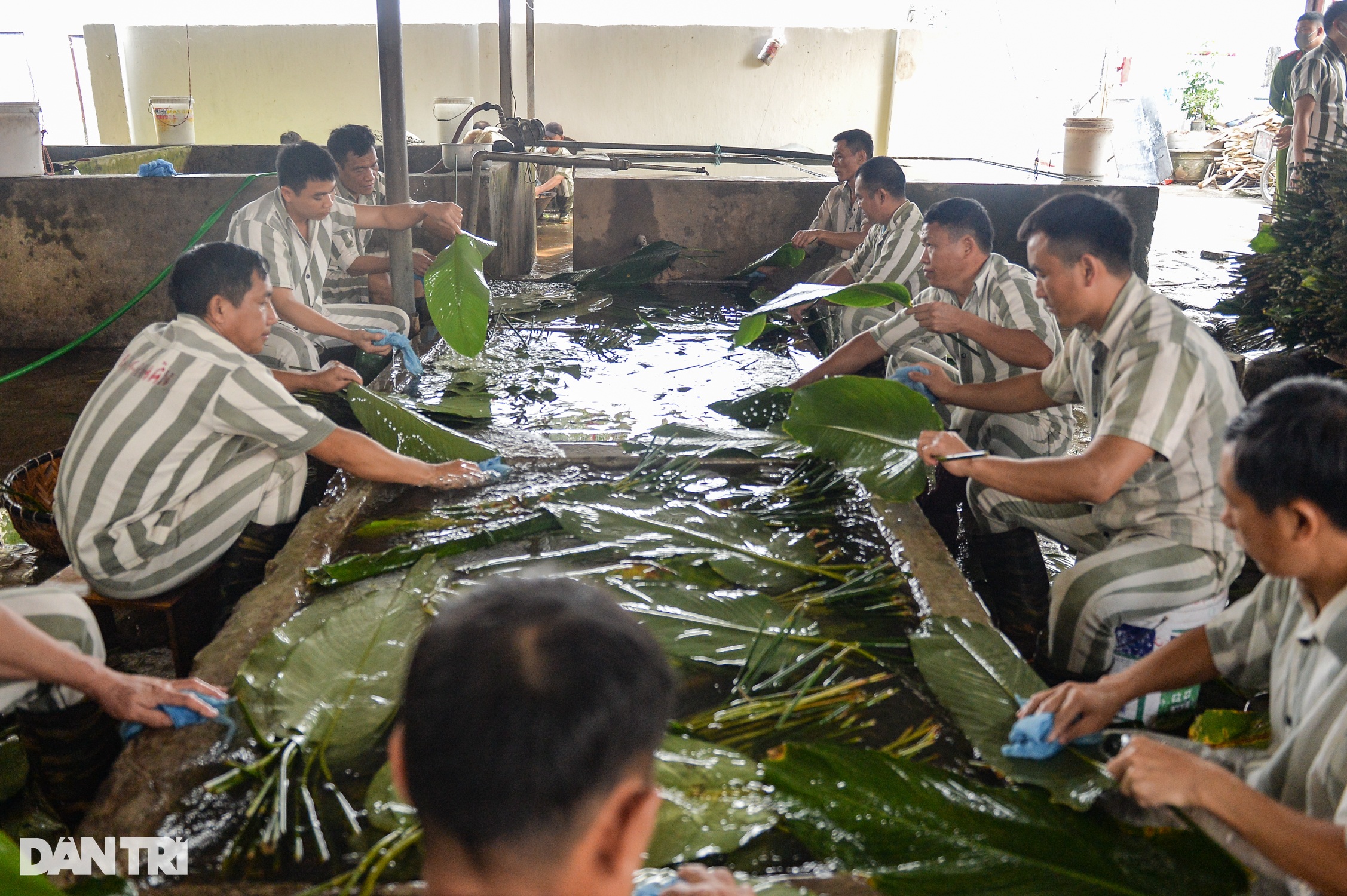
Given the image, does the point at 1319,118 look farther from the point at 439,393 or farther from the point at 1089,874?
the point at 1089,874

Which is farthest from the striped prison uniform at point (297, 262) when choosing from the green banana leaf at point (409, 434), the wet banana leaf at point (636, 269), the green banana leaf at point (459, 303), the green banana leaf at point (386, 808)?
the green banana leaf at point (386, 808)

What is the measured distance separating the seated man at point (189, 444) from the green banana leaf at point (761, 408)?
1.69 meters

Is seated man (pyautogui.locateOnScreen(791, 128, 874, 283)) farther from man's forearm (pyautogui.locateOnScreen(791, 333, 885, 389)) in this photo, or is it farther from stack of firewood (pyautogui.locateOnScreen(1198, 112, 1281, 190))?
stack of firewood (pyautogui.locateOnScreen(1198, 112, 1281, 190))

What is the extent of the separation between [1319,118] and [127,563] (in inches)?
315

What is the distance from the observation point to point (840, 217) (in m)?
6.95

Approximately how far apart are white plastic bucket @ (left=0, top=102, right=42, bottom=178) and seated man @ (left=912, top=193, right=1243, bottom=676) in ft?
21.9

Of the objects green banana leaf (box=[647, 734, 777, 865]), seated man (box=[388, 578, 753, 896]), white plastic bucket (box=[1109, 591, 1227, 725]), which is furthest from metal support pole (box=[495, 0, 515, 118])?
seated man (box=[388, 578, 753, 896])

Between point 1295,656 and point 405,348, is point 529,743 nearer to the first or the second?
point 1295,656

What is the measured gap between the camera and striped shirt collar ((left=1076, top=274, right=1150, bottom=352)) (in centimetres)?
279

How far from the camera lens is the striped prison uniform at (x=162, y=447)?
9.13ft

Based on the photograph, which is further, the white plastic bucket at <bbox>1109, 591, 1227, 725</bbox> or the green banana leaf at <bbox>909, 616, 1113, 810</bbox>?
the white plastic bucket at <bbox>1109, 591, 1227, 725</bbox>

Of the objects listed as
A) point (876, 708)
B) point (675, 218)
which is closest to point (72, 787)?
point (876, 708)

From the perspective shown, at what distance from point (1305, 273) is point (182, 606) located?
15.4 ft

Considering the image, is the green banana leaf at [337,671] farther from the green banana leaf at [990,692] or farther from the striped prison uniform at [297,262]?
the striped prison uniform at [297,262]
